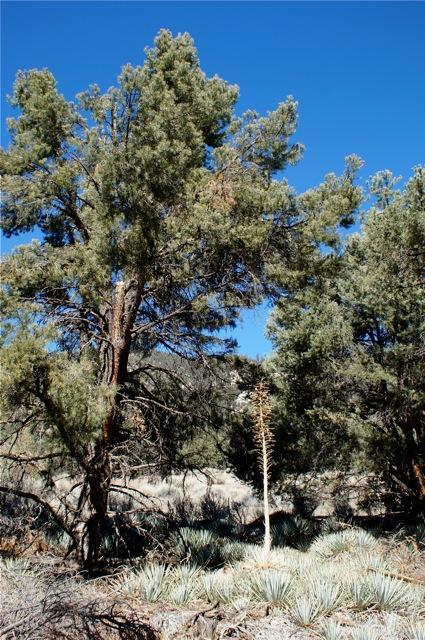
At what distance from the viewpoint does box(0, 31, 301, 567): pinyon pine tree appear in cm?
680

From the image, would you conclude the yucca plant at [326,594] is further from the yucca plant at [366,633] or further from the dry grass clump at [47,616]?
the dry grass clump at [47,616]

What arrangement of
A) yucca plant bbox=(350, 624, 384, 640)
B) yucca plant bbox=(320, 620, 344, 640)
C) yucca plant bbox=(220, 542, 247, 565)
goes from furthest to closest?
yucca plant bbox=(220, 542, 247, 565)
yucca plant bbox=(320, 620, 344, 640)
yucca plant bbox=(350, 624, 384, 640)

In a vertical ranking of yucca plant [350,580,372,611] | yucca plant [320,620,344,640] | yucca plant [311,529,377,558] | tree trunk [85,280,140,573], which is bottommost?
yucca plant [320,620,344,640]

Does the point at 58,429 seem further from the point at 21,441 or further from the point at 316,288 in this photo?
the point at 316,288

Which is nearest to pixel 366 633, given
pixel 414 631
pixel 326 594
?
pixel 414 631

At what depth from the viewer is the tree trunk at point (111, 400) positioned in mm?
7832

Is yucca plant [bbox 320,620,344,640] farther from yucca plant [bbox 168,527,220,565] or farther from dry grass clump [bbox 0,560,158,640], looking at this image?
yucca plant [bbox 168,527,220,565]

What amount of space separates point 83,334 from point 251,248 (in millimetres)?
4002

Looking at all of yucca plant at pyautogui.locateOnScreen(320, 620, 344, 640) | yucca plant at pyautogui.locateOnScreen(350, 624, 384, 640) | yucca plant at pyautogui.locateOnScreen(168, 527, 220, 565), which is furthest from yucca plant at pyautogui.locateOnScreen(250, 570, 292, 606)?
yucca plant at pyautogui.locateOnScreen(168, 527, 220, 565)

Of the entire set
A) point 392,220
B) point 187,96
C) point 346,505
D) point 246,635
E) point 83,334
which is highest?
point 187,96

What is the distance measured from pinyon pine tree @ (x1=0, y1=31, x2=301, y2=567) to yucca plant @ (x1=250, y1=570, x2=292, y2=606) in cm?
281

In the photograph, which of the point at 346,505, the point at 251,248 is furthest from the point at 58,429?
the point at 346,505

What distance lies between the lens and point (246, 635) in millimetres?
5457

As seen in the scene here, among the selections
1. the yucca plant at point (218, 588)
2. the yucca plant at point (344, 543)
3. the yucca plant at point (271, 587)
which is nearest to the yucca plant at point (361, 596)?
the yucca plant at point (271, 587)
